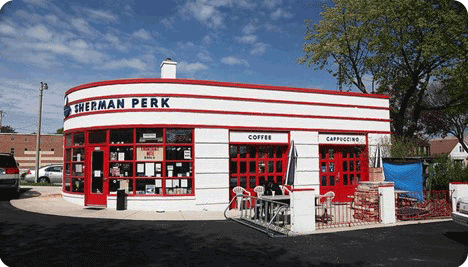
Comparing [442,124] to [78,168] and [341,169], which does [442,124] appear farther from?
[78,168]

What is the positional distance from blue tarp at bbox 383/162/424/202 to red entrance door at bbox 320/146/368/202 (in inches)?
87.3

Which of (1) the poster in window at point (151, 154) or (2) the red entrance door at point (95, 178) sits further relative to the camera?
(2) the red entrance door at point (95, 178)

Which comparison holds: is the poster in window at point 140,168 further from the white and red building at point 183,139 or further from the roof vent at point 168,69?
the roof vent at point 168,69

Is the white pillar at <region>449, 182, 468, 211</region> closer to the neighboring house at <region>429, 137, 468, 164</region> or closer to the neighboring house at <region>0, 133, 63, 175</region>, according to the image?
the neighboring house at <region>0, 133, 63, 175</region>

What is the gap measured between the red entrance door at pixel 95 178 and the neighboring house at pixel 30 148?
1885 inches

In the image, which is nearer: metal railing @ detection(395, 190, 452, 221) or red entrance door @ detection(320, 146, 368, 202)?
metal railing @ detection(395, 190, 452, 221)

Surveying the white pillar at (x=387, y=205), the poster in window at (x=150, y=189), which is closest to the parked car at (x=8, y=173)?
the poster in window at (x=150, y=189)

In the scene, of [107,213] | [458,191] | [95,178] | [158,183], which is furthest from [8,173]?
[458,191]

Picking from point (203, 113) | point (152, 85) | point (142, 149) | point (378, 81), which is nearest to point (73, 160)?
point (142, 149)

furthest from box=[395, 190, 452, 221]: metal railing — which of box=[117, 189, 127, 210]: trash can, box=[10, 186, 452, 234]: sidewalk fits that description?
box=[117, 189, 127, 210]: trash can

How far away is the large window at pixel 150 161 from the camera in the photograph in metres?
14.1

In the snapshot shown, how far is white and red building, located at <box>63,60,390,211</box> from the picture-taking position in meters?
14.2

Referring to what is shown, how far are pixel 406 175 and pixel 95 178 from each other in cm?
1240

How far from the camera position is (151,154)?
14.1 m
